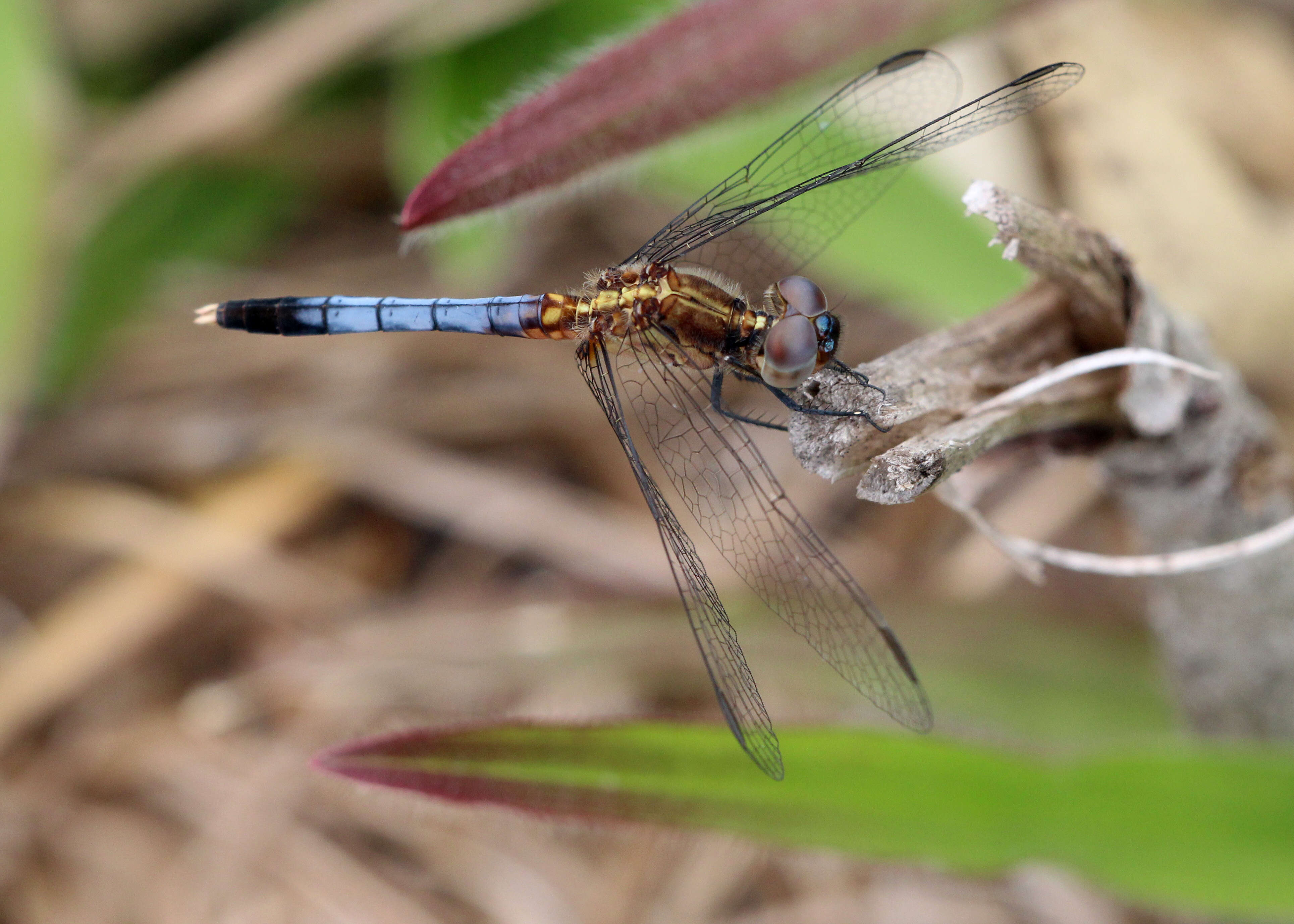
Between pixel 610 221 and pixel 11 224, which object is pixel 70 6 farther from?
pixel 610 221

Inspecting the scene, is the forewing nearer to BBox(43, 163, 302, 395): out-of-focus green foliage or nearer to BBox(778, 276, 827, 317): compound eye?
BBox(778, 276, 827, 317): compound eye

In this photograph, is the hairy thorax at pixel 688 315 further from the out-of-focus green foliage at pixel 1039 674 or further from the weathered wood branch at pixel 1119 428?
the out-of-focus green foliage at pixel 1039 674

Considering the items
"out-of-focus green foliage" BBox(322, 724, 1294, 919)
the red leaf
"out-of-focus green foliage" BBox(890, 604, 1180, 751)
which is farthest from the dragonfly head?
"out-of-focus green foliage" BBox(890, 604, 1180, 751)

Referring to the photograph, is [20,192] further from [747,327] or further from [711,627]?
[711,627]

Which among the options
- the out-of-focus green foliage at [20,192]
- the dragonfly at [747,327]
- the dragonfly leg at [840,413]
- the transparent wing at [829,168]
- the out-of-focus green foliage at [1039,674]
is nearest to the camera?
the dragonfly leg at [840,413]

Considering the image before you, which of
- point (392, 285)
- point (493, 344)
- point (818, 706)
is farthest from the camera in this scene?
point (392, 285)

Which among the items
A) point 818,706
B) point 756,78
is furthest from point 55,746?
point 756,78

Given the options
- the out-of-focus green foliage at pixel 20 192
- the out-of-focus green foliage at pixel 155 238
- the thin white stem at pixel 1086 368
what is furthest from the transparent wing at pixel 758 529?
the out-of-focus green foliage at pixel 155 238
